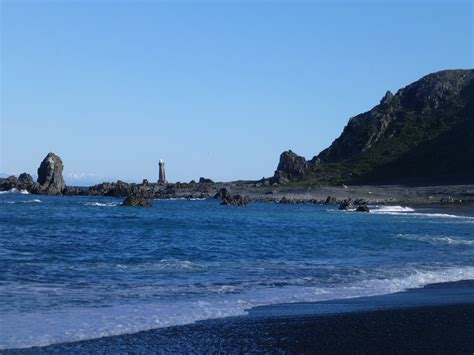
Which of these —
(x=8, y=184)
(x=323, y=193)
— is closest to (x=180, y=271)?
(x=323, y=193)

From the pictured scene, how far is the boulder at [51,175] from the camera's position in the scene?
118125 millimetres

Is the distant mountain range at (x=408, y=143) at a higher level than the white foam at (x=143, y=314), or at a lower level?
higher

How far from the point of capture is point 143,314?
1482cm

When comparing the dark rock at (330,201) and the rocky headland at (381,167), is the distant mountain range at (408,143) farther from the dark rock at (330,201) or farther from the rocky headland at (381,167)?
the dark rock at (330,201)

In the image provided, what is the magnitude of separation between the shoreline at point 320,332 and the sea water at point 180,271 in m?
0.66

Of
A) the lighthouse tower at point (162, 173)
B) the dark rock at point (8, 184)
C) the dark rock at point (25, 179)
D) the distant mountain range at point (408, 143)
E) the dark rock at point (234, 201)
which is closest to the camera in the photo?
the dark rock at point (234, 201)

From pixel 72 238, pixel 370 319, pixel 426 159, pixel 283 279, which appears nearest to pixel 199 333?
pixel 370 319

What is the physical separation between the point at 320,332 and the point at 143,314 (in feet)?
13.4

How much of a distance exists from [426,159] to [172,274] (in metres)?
118

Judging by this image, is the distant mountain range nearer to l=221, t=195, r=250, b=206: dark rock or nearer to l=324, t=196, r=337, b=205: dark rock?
l=324, t=196, r=337, b=205: dark rock

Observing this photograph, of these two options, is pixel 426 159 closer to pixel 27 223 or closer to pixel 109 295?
pixel 27 223

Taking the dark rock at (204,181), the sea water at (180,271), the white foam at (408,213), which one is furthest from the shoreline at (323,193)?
the sea water at (180,271)

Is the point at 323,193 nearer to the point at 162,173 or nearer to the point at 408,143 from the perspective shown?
the point at 408,143

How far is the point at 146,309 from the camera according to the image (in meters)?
15.4
